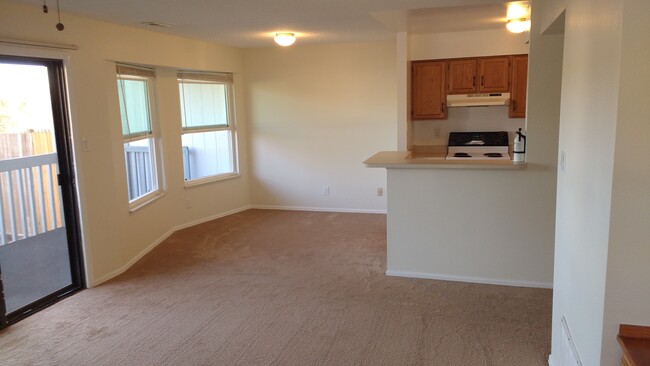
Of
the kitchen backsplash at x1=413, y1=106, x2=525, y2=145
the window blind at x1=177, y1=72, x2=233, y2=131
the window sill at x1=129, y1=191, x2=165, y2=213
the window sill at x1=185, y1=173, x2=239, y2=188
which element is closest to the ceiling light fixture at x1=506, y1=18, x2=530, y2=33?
the kitchen backsplash at x1=413, y1=106, x2=525, y2=145

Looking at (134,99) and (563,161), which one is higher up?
(134,99)

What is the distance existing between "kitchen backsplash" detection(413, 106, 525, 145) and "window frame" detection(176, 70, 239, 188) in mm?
2548

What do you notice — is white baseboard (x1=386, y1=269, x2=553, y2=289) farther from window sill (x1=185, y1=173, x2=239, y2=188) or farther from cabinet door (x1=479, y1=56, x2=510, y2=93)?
window sill (x1=185, y1=173, x2=239, y2=188)

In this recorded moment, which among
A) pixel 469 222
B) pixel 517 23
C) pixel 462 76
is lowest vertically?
pixel 469 222

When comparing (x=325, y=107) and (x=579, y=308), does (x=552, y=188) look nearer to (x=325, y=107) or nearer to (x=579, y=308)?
(x=579, y=308)

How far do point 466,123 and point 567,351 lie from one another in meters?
4.25

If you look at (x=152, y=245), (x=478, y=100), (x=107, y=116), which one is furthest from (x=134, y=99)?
(x=478, y=100)

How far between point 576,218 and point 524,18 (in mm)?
3242

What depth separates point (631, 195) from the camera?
4.95 feet

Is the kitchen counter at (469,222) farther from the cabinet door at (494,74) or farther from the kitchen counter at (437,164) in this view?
the cabinet door at (494,74)

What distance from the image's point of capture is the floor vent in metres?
2.04

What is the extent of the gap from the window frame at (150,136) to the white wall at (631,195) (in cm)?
423

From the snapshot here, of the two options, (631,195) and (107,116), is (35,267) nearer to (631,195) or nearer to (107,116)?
(107,116)

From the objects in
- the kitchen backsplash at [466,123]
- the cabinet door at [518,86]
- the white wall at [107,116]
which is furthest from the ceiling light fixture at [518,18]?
the white wall at [107,116]
